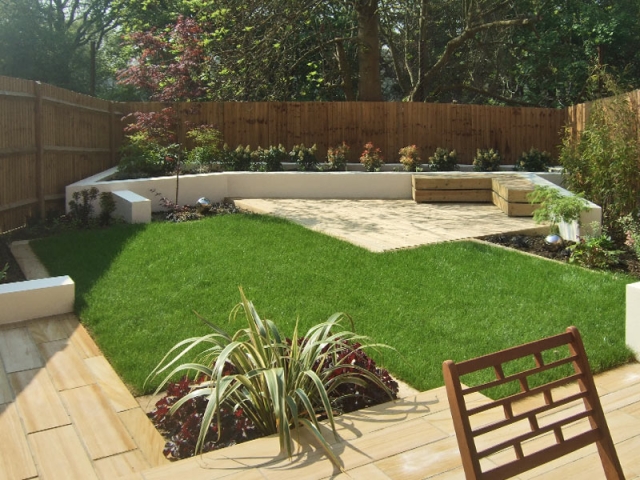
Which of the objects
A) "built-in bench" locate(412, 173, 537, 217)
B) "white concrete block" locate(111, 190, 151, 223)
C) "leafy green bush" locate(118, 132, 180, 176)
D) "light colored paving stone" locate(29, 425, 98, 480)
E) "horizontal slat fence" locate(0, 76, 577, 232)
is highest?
"horizontal slat fence" locate(0, 76, 577, 232)

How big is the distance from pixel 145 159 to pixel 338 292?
7186 mm

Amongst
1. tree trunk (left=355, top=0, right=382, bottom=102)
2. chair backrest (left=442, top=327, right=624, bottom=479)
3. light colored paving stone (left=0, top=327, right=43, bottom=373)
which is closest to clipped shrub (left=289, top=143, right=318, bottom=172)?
tree trunk (left=355, top=0, right=382, bottom=102)

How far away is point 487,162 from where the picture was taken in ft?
47.7

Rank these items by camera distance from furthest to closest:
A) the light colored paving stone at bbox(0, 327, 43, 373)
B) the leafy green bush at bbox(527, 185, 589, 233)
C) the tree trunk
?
the tree trunk < the leafy green bush at bbox(527, 185, 589, 233) < the light colored paving stone at bbox(0, 327, 43, 373)

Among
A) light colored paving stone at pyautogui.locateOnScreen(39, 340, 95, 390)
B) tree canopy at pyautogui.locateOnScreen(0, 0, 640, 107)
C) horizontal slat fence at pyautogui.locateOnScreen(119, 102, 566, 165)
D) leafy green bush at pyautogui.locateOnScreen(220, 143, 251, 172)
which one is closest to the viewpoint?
light colored paving stone at pyautogui.locateOnScreen(39, 340, 95, 390)

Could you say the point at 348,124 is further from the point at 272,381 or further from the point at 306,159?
the point at 272,381

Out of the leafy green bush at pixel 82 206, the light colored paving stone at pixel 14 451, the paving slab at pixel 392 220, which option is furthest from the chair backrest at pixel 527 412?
the leafy green bush at pixel 82 206

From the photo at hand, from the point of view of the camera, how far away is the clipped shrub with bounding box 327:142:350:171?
1377 centimetres

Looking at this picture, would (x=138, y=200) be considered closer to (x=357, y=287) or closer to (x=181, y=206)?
(x=181, y=206)

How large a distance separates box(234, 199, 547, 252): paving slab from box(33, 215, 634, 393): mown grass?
569 millimetres

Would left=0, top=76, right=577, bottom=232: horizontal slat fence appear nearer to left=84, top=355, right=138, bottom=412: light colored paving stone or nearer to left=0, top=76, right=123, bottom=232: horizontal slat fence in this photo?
left=0, top=76, right=123, bottom=232: horizontal slat fence

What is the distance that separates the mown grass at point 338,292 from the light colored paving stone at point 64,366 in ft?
0.78

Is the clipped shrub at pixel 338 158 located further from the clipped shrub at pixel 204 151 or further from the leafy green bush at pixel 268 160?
the clipped shrub at pixel 204 151

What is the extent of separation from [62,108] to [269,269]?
20.2 ft
